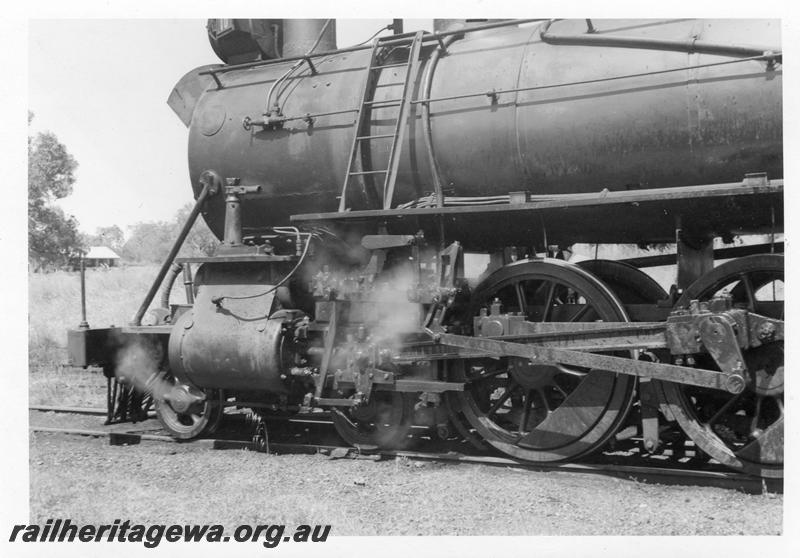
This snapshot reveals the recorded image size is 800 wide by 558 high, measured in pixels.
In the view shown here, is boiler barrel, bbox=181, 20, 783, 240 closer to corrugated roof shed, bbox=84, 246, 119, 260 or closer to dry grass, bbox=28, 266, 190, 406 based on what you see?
dry grass, bbox=28, 266, 190, 406

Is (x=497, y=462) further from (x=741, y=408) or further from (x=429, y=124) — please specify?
(x=429, y=124)

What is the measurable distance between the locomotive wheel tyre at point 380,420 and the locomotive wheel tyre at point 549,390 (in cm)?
51

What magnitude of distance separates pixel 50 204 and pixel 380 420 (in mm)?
4994

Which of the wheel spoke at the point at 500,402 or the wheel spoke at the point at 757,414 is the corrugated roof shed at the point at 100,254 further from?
the wheel spoke at the point at 757,414

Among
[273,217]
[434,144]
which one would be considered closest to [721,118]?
[434,144]

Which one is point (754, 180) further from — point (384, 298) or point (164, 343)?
point (164, 343)

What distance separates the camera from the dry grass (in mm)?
10070

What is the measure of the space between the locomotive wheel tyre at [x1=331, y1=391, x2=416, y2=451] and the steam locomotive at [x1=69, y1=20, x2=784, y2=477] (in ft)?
0.06

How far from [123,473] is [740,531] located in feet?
14.4

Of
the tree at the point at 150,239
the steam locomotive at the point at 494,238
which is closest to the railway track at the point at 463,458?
the steam locomotive at the point at 494,238

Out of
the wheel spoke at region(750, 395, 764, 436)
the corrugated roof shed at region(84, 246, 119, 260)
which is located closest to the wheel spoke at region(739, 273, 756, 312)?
the wheel spoke at region(750, 395, 764, 436)

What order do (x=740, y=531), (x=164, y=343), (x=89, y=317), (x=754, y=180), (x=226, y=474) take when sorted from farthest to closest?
(x=89, y=317), (x=164, y=343), (x=226, y=474), (x=754, y=180), (x=740, y=531)

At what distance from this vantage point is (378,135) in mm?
6211

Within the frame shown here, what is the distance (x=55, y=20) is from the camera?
508 centimetres
